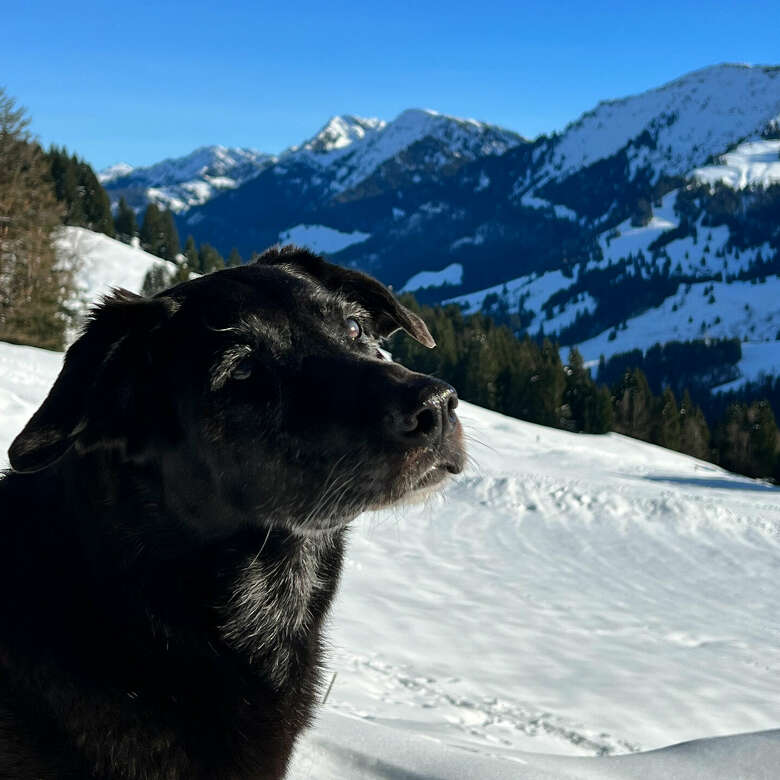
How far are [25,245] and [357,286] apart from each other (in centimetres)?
3206

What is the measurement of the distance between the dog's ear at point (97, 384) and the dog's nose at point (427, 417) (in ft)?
2.92

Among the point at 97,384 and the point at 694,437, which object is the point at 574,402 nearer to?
the point at 694,437

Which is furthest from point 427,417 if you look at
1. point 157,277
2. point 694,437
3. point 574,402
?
point 694,437

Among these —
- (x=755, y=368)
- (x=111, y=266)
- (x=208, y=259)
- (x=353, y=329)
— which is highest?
(x=755, y=368)

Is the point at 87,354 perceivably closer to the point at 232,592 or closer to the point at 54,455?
the point at 54,455

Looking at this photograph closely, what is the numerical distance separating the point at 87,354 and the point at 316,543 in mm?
1064

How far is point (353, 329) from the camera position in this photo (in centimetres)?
300

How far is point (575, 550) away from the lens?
16031 mm

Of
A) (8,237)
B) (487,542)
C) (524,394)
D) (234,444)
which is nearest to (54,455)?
(234,444)

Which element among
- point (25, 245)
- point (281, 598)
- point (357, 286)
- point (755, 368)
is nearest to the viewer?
point (281, 598)

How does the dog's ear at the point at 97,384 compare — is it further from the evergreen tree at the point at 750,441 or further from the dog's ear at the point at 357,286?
the evergreen tree at the point at 750,441

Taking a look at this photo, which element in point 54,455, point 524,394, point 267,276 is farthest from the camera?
point 524,394

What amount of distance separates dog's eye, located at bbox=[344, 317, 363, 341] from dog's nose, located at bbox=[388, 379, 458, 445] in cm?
62

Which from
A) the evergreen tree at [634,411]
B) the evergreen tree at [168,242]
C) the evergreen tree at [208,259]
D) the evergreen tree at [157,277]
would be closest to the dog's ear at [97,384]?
the evergreen tree at [157,277]
